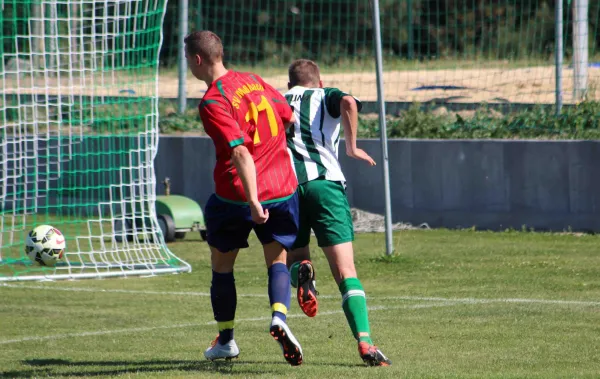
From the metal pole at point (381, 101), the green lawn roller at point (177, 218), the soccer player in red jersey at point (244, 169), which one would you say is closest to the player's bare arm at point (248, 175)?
the soccer player in red jersey at point (244, 169)

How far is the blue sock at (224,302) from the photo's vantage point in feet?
23.2

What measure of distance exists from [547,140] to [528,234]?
1.23 metres

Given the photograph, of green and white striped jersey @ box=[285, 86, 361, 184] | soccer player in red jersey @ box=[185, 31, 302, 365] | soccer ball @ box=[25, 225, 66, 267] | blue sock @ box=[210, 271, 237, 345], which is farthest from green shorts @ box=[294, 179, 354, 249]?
soccer ball @ box=[25, 225, 66, 267]

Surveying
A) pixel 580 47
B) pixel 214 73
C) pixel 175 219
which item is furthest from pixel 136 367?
pixel 580 47

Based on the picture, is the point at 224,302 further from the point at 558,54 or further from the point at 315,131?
the point at 558,54

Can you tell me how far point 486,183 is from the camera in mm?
14680

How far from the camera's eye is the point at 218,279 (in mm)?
7098

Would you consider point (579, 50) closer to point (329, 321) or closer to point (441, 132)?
point (441, 132)

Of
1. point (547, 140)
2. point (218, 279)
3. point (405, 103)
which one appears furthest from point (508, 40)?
point (218, 279)

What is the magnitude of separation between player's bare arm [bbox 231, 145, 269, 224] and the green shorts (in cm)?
79

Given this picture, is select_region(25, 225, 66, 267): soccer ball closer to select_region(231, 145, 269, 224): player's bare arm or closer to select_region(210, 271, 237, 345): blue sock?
select_region(210, 271, 237, 345): blue sock

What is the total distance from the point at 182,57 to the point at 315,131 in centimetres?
1095

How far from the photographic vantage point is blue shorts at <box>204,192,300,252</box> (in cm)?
678

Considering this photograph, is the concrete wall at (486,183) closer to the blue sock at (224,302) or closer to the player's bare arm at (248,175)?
the blue sock at (224,302)
